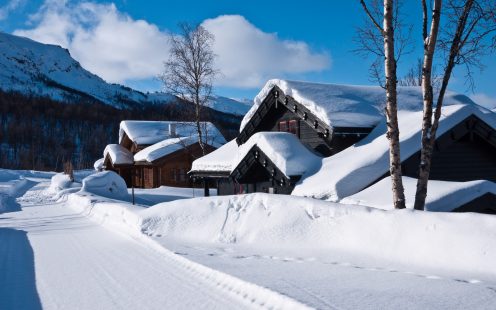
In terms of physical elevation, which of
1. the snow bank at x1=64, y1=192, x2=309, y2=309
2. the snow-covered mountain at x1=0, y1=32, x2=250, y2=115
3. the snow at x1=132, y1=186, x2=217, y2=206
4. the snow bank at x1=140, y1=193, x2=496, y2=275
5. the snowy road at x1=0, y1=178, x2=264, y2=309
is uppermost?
the snow-covered mountain at x1=0, y1=32, x2=250, y2=115

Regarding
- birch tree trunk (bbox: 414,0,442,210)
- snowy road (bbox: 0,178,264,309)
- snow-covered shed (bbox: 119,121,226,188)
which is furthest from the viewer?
snow-covered shed (bbox: 119,121,226,188)

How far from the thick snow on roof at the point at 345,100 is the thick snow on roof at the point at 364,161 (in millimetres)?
1008

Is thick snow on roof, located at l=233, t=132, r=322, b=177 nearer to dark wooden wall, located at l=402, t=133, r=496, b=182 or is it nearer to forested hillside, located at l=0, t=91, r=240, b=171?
dark wooden wall, located at l=402, t=133, r=496, b=182

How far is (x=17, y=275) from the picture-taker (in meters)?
6.73

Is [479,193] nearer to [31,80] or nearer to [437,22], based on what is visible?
[437,22]

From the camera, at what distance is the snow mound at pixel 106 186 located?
80.0ft

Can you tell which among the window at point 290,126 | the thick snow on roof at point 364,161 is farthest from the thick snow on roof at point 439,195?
the window at point 290,126

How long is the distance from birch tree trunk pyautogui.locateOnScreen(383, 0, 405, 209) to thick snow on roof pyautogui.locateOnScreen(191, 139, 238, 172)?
33.6 ft

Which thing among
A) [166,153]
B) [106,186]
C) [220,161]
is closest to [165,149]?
[166,153]

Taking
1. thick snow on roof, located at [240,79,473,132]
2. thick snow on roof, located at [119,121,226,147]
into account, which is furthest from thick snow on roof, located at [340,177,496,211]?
thick snow on roof, located at [119,121,226,147]

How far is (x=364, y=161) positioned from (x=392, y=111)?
383 cm

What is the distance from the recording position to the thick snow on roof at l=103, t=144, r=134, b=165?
34.4m

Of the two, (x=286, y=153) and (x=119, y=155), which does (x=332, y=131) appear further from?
(x=119, y=155)

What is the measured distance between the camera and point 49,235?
10.8 metres
